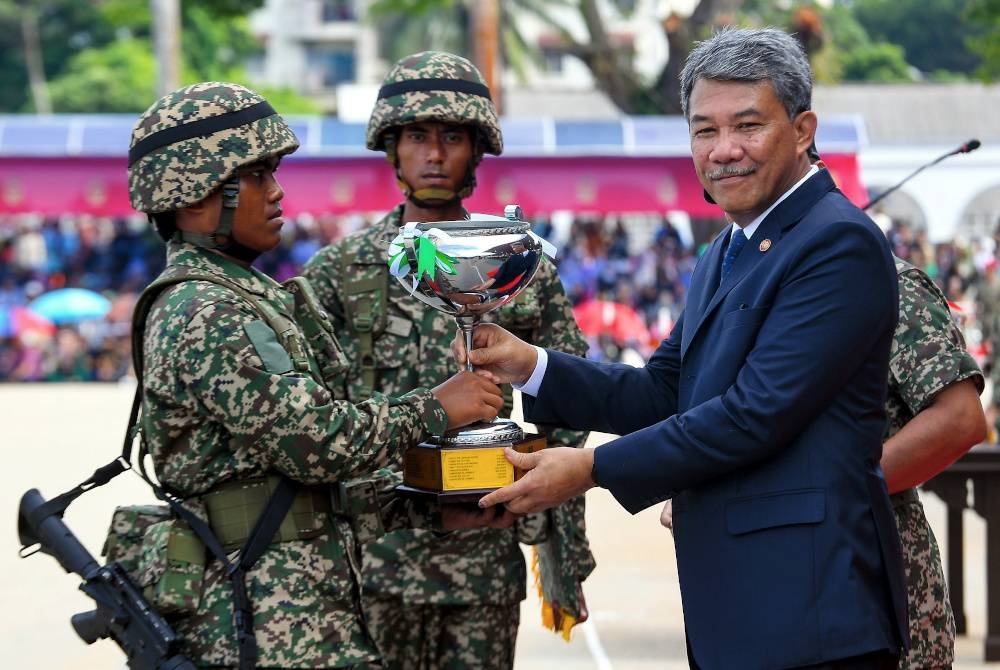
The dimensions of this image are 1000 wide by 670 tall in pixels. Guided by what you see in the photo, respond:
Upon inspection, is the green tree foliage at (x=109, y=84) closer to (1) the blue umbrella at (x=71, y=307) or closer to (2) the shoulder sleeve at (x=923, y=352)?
(1) the blue umbrella at (x=71, y=307)

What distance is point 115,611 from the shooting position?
3371 millimetres

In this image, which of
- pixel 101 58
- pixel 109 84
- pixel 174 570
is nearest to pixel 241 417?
pixel 174 570

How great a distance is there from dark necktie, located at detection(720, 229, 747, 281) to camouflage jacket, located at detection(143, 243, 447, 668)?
86cm

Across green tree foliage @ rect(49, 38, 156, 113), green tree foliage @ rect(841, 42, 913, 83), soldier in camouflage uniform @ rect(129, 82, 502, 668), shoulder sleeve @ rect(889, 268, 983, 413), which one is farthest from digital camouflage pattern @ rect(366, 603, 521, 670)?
green tree foliage @ rect(841, 42, 913, 83)

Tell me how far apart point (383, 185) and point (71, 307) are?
5040mm

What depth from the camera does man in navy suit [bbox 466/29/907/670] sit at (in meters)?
2.99

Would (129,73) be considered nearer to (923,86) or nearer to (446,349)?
(923,86)

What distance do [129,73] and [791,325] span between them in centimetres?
5323

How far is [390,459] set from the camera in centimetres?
354

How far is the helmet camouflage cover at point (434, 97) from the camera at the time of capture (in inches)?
182

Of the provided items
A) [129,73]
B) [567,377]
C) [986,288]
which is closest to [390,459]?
[567,377]

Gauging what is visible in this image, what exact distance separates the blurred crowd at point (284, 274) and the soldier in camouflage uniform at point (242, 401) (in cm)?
1539

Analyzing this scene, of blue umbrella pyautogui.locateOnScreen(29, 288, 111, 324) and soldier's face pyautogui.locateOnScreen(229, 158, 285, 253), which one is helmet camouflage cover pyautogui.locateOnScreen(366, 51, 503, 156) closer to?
soldier's face pyautogui.locateOnScreen(229, 158, 285, 253)

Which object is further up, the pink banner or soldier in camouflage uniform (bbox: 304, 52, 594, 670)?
the pink banner
